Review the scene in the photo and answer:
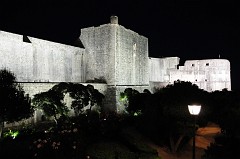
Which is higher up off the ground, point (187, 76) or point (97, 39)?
point (97, 39)

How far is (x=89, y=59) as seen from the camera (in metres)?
24.8

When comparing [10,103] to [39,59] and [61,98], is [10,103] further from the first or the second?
[39,59]

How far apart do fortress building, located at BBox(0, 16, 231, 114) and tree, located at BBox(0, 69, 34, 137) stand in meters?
5.00

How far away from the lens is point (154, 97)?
15039 mm

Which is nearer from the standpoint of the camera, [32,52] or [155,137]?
[155,137]

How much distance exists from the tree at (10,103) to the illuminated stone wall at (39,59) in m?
7.47

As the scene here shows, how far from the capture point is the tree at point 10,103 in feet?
35.6

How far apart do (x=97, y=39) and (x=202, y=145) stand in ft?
43.1

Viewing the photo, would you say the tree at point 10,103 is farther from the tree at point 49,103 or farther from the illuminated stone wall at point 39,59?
the illuminated stone wall at point 39,59

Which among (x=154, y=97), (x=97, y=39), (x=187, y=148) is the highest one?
(x=97, y=39)

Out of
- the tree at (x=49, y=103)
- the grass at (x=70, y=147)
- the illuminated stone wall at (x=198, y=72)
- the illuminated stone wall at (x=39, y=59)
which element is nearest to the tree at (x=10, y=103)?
the grass at (x=70, y=147)

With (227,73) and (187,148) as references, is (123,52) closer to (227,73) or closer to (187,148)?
(187,148)

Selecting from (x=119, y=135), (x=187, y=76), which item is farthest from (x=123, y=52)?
(x=187, y=76)

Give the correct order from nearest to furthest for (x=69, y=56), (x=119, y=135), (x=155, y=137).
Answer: (x=119, y=135) → (x=155, y=137) → (x=69, y=56)
